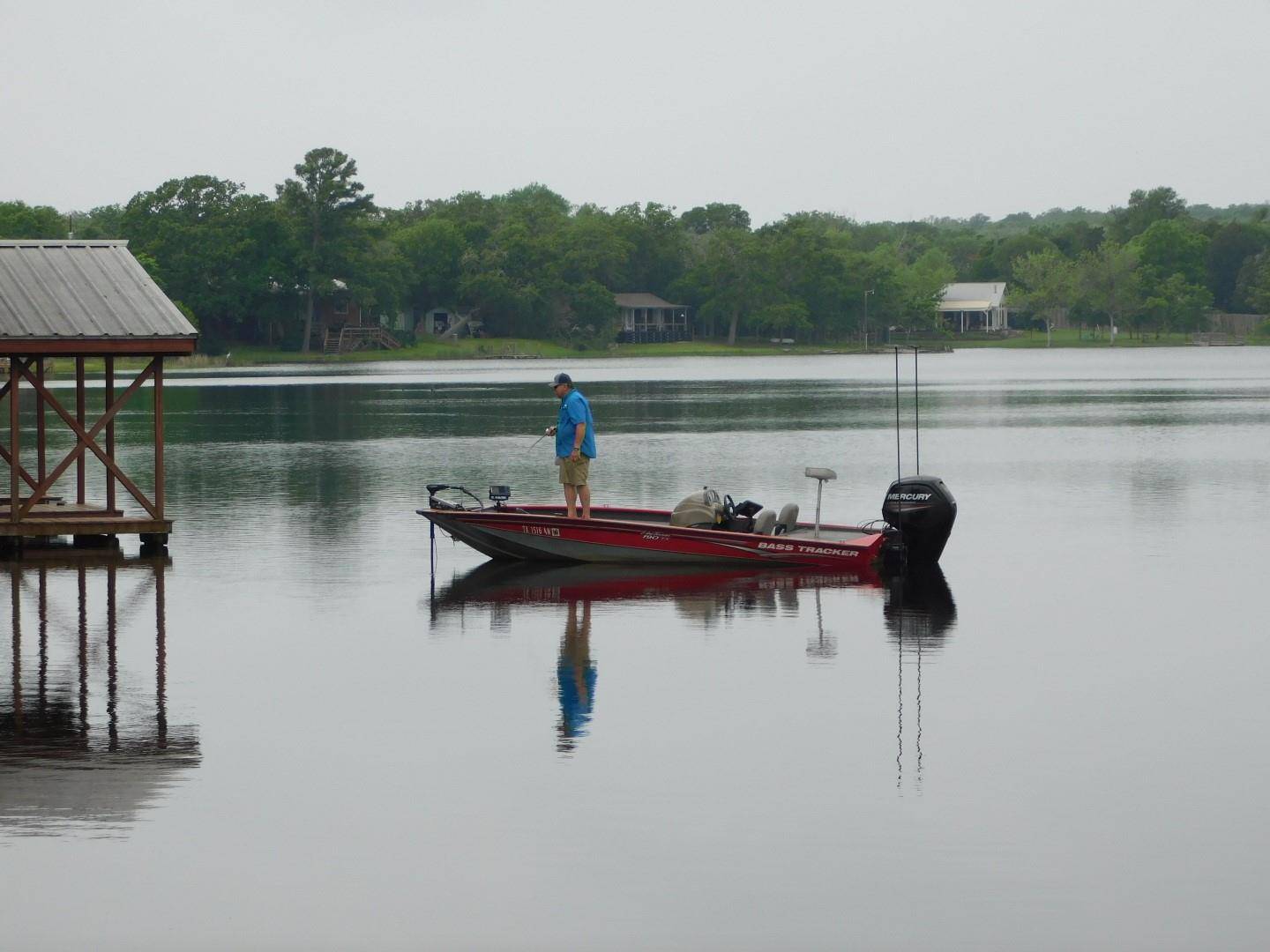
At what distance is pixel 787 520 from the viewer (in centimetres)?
2041

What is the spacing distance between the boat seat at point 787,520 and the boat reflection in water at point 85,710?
689cm

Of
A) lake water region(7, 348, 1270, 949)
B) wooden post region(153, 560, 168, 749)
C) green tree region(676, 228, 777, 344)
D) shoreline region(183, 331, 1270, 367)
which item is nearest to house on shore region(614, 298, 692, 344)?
shoreline region(183, 331, 1270, 367)

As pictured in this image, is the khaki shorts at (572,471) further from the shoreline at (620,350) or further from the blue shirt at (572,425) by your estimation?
the shoreline at (620,350)

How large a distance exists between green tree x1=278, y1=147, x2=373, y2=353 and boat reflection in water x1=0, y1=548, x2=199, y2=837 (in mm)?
103932

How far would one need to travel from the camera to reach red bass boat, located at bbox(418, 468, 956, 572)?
19812mm

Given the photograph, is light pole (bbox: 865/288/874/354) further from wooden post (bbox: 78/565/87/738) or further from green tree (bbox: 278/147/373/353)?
wooden post (bbox: 78/565/87/738)

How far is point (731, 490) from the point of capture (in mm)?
30000

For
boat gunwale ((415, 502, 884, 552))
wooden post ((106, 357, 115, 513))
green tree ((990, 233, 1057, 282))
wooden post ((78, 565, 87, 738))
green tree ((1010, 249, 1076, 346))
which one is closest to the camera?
wooden post ((78, 565, 87, 738))

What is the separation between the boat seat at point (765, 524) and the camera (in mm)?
19938

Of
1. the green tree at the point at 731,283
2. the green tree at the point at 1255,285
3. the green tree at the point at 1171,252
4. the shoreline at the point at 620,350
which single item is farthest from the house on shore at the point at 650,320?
the green tree at the point at 1255,285

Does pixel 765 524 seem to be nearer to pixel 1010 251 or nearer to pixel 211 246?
pixel 211 246

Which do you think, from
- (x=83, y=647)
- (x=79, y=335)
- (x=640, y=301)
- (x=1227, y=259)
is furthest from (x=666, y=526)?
(x=1227, y=259)

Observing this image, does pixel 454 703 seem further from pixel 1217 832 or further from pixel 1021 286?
pixel 1021 286

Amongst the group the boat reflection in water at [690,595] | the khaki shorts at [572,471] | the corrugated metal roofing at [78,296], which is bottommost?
the boat reflection in water at [690,595]
